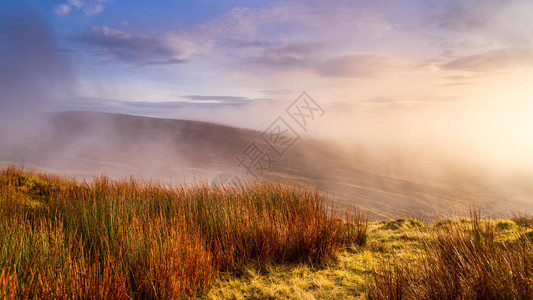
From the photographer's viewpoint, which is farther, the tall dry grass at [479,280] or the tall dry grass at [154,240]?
the tall dry grass at [154,240]

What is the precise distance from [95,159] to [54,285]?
3207cm

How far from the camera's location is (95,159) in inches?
1180

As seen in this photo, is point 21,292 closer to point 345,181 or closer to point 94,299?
point 94,299

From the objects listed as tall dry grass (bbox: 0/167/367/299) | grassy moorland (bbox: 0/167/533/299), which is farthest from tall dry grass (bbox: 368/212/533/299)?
tall dry grass (bbox: 0/167/367/299)

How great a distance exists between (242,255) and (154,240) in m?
1.51

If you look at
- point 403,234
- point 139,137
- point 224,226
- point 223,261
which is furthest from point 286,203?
point 139,137

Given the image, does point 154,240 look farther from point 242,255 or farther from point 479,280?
point 479,280

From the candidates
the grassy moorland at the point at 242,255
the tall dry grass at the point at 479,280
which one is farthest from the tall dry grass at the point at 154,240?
the tall dry grass at the point at 479,280

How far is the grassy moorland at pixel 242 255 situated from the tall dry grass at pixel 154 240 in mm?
17

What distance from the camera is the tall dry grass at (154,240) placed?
243 cm

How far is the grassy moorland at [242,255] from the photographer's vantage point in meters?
2.20

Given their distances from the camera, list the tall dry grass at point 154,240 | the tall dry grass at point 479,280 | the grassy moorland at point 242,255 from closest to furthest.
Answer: the tall dry grass at point 479,280 → the grassy moorland at point 242,255 → the tall dry grass at point 154,240

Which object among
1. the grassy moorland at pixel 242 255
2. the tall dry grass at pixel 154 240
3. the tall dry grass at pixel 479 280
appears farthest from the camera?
the tall dry grass at pixel 154 240

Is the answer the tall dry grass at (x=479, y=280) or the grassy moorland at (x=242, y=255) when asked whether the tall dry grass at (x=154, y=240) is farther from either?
the tall dry grass at (x=479, y=280)
